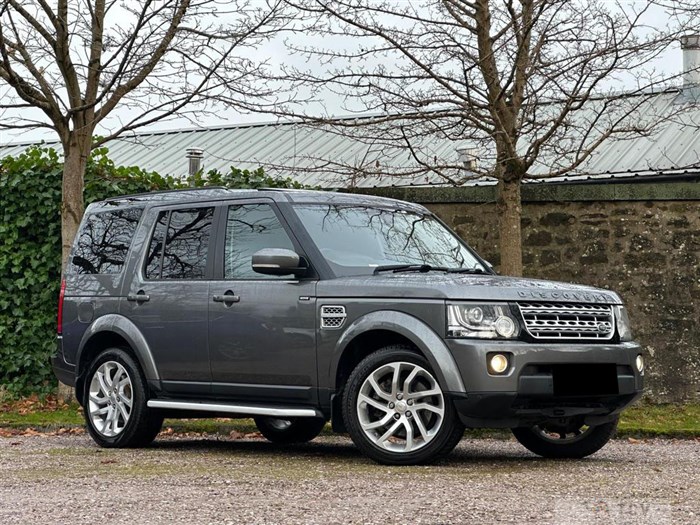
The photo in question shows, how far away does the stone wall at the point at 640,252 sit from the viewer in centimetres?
1344

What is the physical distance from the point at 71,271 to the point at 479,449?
3.76 meters

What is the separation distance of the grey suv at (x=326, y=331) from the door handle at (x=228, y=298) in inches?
0.4

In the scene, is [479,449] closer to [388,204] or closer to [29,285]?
[388,204]

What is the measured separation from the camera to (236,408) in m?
8.74

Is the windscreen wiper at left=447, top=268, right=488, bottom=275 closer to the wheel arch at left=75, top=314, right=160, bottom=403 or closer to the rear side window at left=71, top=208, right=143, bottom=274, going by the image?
the wheel arch at left=75, top=314, right=160, bottom=403

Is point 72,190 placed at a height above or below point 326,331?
above

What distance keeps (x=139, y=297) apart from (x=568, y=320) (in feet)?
11.3

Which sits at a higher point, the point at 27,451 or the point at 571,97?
the point at 571,97

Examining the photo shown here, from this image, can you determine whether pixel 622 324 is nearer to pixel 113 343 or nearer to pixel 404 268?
pixel 404 268

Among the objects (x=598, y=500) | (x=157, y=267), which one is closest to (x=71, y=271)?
(x=157, y=267)

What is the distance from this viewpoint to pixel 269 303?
8.56 meters

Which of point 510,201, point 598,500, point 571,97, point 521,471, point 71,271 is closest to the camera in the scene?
point 598,500

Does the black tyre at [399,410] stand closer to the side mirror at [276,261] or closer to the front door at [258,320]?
the front door at [258,320]

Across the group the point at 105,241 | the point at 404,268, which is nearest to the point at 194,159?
the point at 105,241
